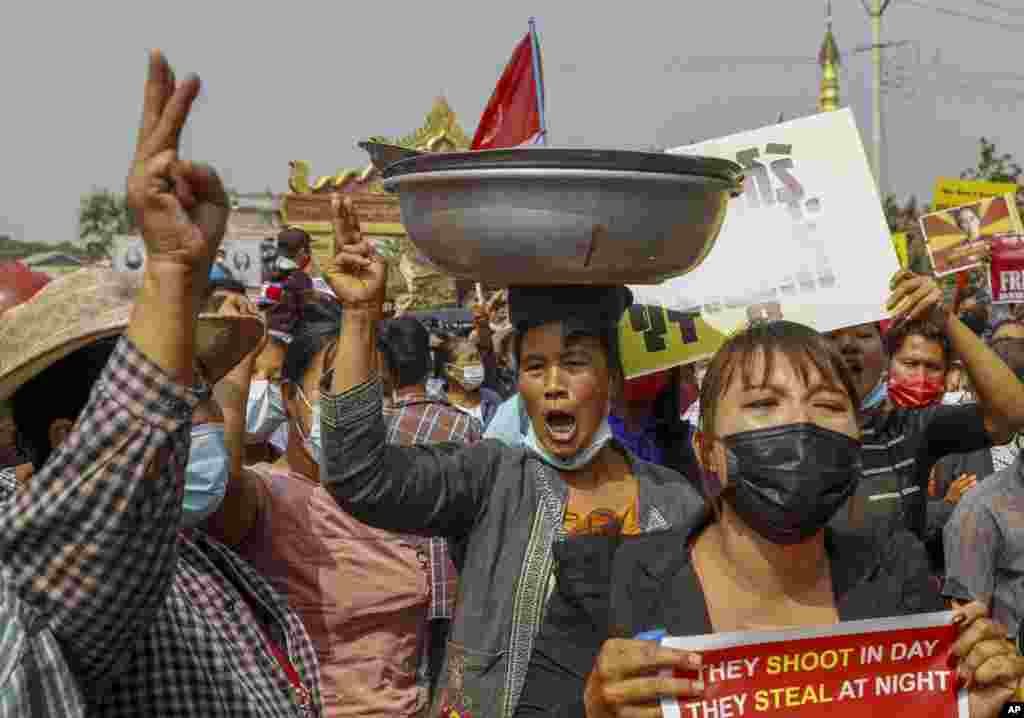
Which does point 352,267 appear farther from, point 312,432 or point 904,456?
point 904,456

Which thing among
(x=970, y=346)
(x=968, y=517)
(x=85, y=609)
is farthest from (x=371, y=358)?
(x=968, y=517)

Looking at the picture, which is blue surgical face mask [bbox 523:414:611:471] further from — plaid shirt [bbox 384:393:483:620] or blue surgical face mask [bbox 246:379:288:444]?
blue surgical face mask [bbox 246:379:288:444]

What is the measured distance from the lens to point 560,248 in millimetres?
2643

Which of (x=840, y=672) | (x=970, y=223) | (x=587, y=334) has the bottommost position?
(x=840, y=672)

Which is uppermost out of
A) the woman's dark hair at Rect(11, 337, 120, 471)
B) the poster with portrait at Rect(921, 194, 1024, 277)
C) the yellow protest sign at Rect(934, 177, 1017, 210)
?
the yellow protest sign at Rect(934, 177, 1017, 210)

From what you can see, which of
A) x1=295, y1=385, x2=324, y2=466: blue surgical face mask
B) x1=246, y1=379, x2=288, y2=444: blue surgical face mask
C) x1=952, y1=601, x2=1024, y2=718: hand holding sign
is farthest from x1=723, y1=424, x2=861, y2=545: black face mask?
x1=246, y1=379, x2=288, y2=444: blue surgical face mask

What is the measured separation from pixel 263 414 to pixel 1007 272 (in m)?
7.47

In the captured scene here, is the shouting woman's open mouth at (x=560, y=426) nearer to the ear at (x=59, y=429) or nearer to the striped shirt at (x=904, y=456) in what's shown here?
the striped shirt at (x=904, y=456)

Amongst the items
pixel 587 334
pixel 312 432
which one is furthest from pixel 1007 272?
pixel 587 334

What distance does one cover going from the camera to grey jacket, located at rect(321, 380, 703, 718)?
9.14ft

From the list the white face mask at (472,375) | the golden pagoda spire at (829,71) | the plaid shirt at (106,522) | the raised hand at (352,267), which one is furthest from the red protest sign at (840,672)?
the golden pagoda spire at (829,71)

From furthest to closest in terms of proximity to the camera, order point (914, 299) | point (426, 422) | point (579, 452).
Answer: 1. point (426, 422)
2. point (914, 299)
3. point (579, 452)

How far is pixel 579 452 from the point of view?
3.10 metres

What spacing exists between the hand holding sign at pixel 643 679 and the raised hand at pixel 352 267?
1.29m
